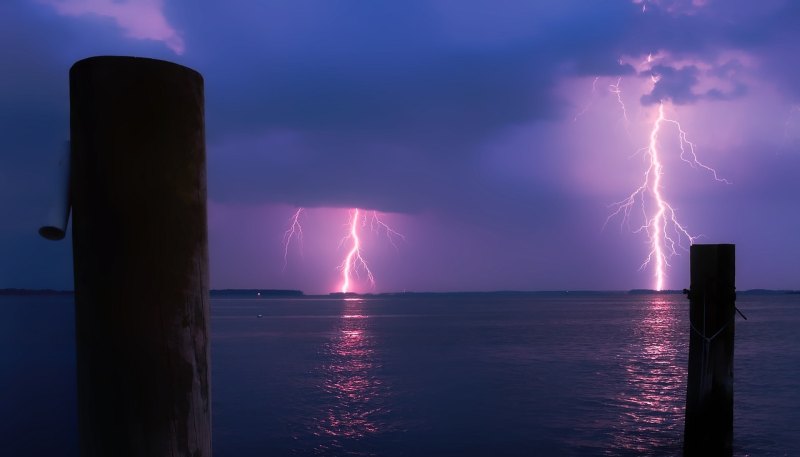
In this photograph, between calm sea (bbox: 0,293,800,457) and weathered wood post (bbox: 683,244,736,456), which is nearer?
weathered wood post (bbox: 683,244,736,456)

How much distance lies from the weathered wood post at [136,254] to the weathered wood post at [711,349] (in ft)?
22.6

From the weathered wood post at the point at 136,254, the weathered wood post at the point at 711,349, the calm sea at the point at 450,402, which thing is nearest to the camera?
the weathered wood post at the point at 136,254

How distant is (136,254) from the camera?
1363 mm

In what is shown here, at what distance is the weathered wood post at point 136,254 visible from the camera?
1.36 meters

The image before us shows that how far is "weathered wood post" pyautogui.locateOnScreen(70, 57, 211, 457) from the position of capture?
4.48ft

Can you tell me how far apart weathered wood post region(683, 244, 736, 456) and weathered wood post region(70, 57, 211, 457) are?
6.88 meters

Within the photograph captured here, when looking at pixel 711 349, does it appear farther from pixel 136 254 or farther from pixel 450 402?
pixel 450 402

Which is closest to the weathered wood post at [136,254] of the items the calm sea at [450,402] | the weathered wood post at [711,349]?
the calm sea at [450,402]

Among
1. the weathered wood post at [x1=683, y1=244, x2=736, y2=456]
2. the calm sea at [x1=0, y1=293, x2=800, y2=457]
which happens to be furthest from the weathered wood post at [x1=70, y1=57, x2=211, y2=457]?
the weathered wood post at [x1=683, y1=244, x2=736, y2=456]

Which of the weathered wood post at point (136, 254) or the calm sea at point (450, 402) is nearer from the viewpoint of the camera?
the weathered wood post at point (136, 254)

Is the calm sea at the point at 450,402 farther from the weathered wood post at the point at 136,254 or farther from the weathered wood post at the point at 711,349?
the weathered wood post at the point at 711,349

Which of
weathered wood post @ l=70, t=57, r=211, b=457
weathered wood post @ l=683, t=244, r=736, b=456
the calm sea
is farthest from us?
the calm sea

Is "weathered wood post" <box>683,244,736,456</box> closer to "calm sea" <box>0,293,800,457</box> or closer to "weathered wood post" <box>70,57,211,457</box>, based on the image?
"calm sea" <box>0,293,800,457</box>

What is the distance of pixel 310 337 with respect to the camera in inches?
1959
